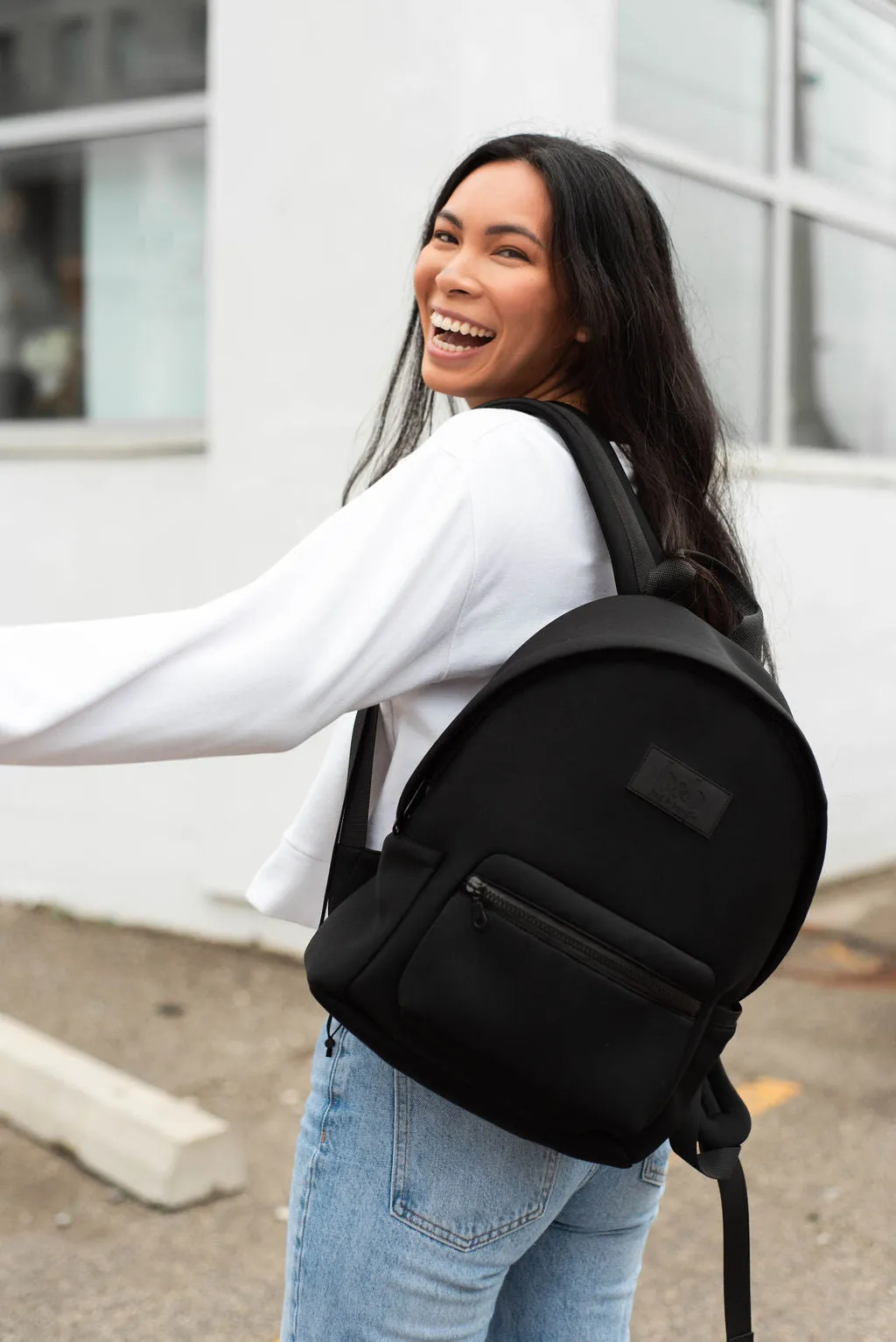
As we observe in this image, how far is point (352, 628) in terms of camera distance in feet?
3.70

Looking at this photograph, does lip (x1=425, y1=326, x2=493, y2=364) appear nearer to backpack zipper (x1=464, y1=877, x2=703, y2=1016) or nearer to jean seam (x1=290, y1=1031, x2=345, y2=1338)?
backpack zipper (x1=464, y1=877, x2=703, y2=1016)

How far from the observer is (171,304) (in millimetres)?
5457

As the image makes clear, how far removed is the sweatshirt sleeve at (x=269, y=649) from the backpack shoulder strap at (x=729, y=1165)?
565 mm

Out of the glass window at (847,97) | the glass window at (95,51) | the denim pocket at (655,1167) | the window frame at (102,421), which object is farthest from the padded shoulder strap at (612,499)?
the glass window at (847,97)

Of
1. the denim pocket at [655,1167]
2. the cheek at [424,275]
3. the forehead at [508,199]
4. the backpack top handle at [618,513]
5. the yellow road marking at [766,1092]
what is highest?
the forehead at [508,199]

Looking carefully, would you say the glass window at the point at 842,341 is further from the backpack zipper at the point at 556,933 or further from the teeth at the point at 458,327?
the backpack zipper at the point at 556,933

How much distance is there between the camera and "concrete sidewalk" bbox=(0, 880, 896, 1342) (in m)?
2.73

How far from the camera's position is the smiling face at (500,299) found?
54.6 inches

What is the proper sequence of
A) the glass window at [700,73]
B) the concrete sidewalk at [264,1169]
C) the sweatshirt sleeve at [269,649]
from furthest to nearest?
the glass window at [700,73]
the concrete sidewalk at [264,1169]
the sweatshirt sleeve at [269,649]

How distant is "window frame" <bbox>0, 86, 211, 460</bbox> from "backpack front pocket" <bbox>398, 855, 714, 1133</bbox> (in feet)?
13.1

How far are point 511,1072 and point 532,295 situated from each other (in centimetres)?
74

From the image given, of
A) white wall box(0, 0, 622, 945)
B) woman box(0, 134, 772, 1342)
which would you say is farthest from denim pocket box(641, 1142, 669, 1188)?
white wall box(0, 0, 622, 945)

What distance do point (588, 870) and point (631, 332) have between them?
1.84 ft

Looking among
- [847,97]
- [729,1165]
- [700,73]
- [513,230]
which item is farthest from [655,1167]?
[847,97]
